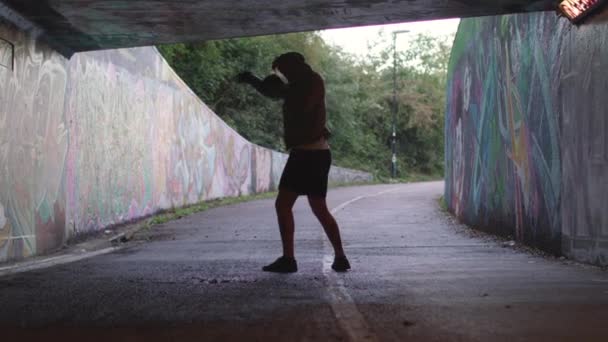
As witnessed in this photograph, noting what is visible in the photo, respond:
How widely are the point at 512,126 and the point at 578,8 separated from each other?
2.80m

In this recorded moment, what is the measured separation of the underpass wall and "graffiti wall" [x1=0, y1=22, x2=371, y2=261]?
582 cm

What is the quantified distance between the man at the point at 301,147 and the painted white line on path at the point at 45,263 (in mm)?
2527

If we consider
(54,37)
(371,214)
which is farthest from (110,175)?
(371,214)

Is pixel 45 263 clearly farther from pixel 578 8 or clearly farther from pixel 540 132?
Result: pixel 578 8

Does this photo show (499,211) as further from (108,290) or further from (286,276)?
(108,290)

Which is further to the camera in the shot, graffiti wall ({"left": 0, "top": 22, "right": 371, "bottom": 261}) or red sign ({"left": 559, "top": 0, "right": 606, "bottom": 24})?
graffiti wall ({"left": 0, "top": 22, "right": 371, "bottom": 261})

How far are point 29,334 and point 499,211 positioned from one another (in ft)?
25.8

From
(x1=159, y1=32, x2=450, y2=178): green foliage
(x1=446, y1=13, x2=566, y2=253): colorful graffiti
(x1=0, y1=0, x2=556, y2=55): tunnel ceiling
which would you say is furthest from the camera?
(x1=159, y1=32, x2=450, y2=178): green foliage

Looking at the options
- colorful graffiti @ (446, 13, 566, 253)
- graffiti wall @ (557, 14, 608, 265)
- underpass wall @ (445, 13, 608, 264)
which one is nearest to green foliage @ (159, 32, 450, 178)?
colorful graffiti @ (446, 13, 566, 253)

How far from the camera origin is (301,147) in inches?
264

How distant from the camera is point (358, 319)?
4.50 m

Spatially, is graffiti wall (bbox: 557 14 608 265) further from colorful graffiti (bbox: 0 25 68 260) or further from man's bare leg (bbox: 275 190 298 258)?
colorful graffiti (bbox: 0 25 68 260)

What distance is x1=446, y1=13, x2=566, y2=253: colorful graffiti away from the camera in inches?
322

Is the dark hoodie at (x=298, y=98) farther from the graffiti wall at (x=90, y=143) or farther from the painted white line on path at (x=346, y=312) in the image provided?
the graffiti wall at (x=90, y=143)
